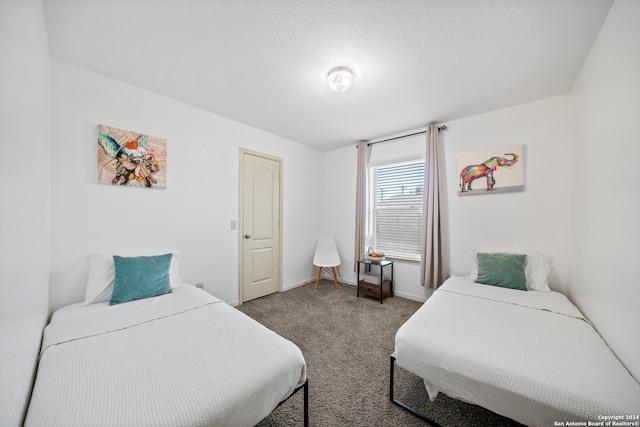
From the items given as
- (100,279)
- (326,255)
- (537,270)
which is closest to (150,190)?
(100,279)

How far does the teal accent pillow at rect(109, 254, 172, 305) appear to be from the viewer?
1827 mm

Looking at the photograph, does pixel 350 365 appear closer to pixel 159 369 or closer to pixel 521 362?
pixel 521 362

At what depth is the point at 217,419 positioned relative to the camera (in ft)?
2.92

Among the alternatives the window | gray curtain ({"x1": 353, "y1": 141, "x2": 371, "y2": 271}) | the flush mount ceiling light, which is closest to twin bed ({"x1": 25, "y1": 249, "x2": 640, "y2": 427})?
the window

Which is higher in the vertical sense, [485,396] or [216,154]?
[216,154]

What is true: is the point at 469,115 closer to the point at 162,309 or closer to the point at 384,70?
the point at 384,70

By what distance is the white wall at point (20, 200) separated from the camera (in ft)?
2.52

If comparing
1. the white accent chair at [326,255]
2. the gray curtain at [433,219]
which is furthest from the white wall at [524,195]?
the white accent chair at [326,255]

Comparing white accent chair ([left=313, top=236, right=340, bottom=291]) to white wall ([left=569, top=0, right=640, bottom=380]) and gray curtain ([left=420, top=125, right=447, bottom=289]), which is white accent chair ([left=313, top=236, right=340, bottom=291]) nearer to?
gray curtain ([left=420, top=125, right=447, bottom=289])

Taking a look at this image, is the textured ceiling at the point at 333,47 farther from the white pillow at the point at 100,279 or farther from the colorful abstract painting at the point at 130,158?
the white pillow at the point at 100,279

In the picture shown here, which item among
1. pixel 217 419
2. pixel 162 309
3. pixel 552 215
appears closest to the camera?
pixel 217 419

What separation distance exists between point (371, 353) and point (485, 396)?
1.03 meters

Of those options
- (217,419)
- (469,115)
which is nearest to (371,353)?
(217,419)

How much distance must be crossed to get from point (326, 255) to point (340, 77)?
2798 mm
